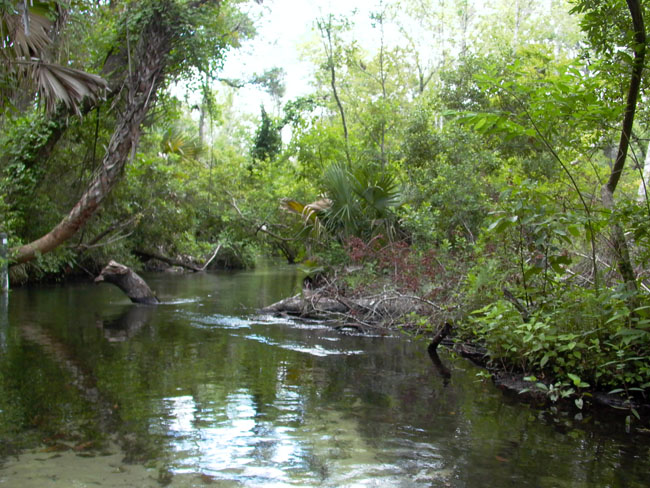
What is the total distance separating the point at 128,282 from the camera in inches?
495

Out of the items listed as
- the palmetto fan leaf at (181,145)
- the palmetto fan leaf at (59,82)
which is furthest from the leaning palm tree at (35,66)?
the palmetto fan leaf at (181,145)

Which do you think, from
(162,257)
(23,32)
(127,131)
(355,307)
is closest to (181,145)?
(162,257)

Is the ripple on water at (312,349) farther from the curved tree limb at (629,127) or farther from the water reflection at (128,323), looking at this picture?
the curved tree limb at (629,127)

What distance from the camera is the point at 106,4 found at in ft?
40.1

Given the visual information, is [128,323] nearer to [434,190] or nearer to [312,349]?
[312,349]

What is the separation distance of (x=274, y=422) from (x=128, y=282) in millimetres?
8867

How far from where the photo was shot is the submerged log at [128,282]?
1217 cm

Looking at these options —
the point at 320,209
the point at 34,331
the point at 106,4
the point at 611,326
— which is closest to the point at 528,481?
the point at 611,326

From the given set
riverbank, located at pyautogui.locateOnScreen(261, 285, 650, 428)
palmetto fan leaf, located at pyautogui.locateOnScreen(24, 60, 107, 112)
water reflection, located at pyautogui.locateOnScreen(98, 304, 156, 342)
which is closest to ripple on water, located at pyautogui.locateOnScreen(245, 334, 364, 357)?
riverbank, located at pyautogui.locateOnScreen(261, 285, 650, 428)

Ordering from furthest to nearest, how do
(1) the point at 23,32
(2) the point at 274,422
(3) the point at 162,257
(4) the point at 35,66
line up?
1. (3) the point at 162,257
2. (4) the point at 35,66
3. (1) the point at 23,32
4. (2) the point at 274,422

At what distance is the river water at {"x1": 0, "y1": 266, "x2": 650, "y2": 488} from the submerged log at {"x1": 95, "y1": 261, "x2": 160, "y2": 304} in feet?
12.2

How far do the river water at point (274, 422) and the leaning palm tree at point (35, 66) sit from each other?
3.70m

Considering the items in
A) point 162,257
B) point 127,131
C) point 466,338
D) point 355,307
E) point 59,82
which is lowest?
point 466,338

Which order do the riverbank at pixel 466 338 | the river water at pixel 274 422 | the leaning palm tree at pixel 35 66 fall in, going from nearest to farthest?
the river water at pixel 274 422 → the riverbank at pixel 466 338 → the leaning palm tree at pixel 35 66
